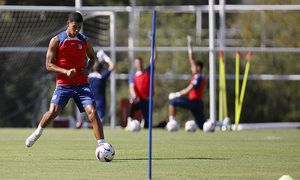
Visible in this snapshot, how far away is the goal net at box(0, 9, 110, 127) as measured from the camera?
2194 centimetres

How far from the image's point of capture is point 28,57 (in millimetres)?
22234

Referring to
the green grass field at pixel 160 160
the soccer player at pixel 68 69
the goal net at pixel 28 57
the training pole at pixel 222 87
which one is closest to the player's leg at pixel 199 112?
the training pole at pixel 222 87

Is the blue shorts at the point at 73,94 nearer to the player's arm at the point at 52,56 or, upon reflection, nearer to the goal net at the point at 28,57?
the player's arm at the point at 52,56

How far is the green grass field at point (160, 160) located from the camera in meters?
7.34

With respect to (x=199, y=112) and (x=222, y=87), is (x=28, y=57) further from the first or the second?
(x=199, y=112)

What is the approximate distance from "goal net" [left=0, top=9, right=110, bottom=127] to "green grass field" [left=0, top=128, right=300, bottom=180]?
9.34m

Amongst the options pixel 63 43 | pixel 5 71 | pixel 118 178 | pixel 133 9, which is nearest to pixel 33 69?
pixel 5 71

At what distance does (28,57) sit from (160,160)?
13.9m

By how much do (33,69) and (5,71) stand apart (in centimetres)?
133

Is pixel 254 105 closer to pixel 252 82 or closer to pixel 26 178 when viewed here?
pixel 252 82

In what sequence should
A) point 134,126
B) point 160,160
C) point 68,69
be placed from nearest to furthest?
point 160,160 → point 68,69 → point 134,126

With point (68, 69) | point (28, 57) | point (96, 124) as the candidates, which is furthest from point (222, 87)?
point (96, 124)

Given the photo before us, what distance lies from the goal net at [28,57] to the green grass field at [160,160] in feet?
30.6

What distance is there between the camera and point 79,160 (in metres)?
9.02
